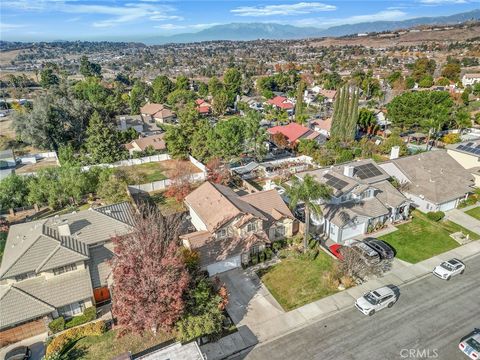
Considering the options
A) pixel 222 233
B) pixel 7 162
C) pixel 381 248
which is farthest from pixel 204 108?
pixel 381 248

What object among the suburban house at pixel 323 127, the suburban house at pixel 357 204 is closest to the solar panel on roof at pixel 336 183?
the suburban house at pixel 357 204

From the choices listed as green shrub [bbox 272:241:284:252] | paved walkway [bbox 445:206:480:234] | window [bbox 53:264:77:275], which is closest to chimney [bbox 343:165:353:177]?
green shrub [bbox 272:241:284:252]

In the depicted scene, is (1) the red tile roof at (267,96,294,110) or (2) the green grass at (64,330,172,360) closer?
(2) the green grass at (64,330,172,360)

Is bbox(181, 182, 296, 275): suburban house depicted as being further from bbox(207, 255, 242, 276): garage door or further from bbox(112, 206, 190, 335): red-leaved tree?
bbox(112, 206, 190, 335): red-leaved tree

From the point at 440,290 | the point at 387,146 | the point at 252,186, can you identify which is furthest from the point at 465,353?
the point at 387,146

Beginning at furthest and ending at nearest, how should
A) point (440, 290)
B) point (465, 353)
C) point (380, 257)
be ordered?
point (380, 257)
point (440, 290)
point (465, 353)

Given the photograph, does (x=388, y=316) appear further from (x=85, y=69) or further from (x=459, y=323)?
(x=85, y=69)

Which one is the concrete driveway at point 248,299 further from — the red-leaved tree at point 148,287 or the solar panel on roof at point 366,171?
the solar panel on roof at point 366,171
